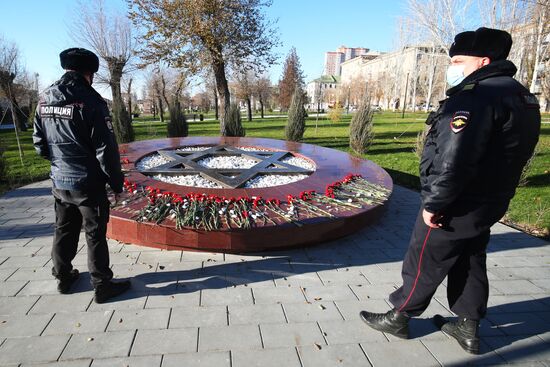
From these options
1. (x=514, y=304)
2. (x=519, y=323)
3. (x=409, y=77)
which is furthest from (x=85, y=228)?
Result: (x=409, y=77)

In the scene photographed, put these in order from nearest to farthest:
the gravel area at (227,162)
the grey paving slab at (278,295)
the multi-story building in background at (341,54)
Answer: the grey paving slab at (278,295)
the gravel area at (227,162)
the multi-story building in background at (341,54)

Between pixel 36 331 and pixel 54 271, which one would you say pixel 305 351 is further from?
pixel 54 271

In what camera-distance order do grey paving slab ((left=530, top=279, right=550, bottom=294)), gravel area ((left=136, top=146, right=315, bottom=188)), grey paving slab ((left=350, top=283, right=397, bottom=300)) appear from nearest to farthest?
grey paving slab ((left=350, top=283, right=397, bottom=300)), grey paving slab ((left=530, top=279, right=550, bottom=294)), gravel area ((left=136, top=146, right=315, bottom=188))

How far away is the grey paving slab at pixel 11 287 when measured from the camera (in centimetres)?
279

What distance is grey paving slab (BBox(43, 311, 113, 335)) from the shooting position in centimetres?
235

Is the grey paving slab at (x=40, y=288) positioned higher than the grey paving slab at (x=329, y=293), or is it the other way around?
the grey paving slab at (x=40, y=288)

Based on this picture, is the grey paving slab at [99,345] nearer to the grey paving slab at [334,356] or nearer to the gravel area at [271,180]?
the grey paving slab at [334,356]

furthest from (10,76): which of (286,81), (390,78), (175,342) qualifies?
(390,78)

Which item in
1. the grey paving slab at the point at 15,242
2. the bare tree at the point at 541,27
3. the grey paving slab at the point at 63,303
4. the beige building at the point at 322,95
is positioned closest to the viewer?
the grey paving slab at the point at 63,303

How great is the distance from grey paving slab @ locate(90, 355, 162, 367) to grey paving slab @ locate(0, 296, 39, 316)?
3.13 feet

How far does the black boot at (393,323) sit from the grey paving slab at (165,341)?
132 centimetres

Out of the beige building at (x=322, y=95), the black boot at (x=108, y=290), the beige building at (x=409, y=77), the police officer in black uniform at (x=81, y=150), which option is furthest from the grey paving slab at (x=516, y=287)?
the beige building at (x=409, y=77)

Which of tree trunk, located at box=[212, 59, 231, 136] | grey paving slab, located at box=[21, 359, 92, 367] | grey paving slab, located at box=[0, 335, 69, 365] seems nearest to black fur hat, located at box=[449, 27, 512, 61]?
grey paving slab, located at box=[21, 359, 92, 367]

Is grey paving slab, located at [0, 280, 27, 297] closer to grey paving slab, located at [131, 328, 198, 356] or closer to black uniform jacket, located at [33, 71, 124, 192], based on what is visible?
black uniform jacket, located at [33, 71, 124, 192]
